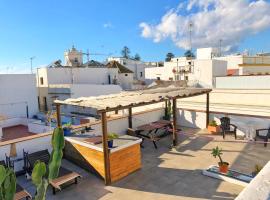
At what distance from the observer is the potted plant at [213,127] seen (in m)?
13.0

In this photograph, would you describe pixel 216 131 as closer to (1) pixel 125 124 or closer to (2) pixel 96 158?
(1) pixel 125 124

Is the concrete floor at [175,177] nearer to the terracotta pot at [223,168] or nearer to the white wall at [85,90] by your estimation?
the terracotta pot at [223,168]

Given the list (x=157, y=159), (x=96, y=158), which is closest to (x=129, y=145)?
(x=96, y=158)

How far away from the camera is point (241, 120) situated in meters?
12.6

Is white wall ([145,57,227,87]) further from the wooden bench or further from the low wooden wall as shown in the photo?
the wooden bench

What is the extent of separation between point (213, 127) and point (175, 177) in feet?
19.1

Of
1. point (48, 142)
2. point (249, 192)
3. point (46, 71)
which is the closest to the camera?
point (249, 192)

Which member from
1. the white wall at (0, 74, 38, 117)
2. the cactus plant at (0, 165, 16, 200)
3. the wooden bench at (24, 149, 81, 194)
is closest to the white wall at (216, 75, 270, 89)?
the wooden bench at (24, 149, 81, 194)

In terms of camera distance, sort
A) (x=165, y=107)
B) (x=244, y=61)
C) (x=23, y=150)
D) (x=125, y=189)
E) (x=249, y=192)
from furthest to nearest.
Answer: (x=244, y=61) < (x=165, y=107) < (x=23, y=150) < (x=125, y=189) < (x=249, y=192)

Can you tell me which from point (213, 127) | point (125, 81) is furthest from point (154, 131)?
point (125, 81)

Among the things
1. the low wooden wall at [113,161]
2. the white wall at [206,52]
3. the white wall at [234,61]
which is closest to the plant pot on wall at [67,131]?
the low wooden wall at [113,161]

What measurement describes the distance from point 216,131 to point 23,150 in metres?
9.27

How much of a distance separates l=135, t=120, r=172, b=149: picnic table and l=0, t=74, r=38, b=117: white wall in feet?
68.8

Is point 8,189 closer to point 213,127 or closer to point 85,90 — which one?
point 213,127
